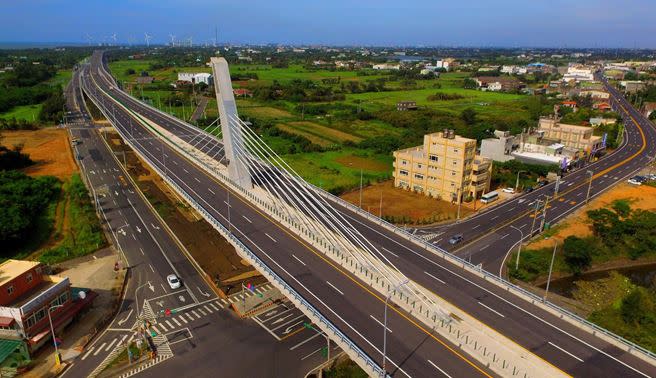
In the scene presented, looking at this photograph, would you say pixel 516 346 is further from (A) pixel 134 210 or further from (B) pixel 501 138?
(B) pixel 501 138

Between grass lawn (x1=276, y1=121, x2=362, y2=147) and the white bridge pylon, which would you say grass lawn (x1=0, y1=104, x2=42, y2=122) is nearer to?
grass lawn (x1=276, y1=121, x2=362, y2=147)

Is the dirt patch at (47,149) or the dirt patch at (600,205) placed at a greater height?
the dirt patch at (47,149)

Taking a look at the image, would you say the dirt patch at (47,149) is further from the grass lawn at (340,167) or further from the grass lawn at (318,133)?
the grass lawn at (318,133)

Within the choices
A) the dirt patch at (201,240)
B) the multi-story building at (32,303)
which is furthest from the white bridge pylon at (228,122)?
the multi-story building at (32,303)

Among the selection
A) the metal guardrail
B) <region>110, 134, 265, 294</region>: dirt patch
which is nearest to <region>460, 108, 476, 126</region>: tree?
<region>110, 134, 265, 294</region>: dirt patch

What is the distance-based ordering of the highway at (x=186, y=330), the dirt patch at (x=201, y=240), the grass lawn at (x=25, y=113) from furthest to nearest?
1. the grass lawn at (x=25, y=113)
2. the dirt patch at (x=201, y=240)
3. the highway at (x=186, y=330)

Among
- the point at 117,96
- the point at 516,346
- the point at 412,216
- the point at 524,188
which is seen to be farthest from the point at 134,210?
the point at 117,96
